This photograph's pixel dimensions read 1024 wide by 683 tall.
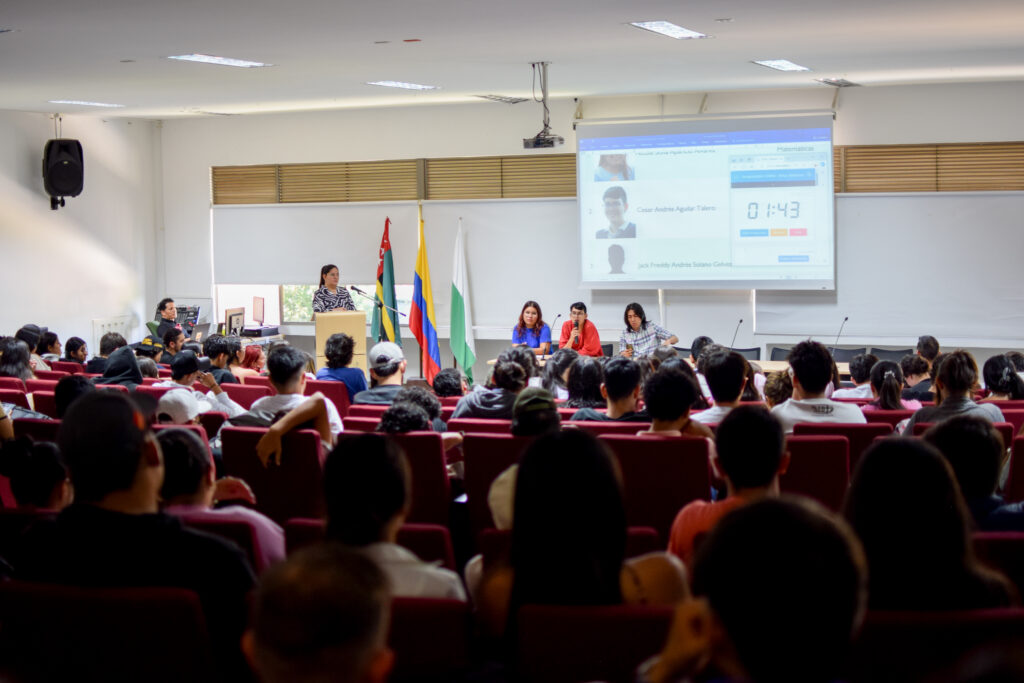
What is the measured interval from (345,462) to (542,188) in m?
9.50

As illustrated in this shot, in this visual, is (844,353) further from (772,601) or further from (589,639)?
(772,601)

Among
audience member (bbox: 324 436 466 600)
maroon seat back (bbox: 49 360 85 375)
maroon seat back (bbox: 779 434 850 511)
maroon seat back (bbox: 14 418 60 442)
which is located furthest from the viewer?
maroon seat back (bbox: 49 360 85 375)

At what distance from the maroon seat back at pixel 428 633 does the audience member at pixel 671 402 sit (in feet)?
7.09

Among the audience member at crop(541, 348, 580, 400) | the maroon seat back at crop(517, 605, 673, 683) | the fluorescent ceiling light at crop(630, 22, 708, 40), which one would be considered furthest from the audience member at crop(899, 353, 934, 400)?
the maroon seat back at crop(517, 605, 673, 683)

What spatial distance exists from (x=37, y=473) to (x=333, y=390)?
125 inches

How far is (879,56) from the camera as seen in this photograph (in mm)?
8016

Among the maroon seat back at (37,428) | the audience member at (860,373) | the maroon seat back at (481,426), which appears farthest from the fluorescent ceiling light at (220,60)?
the audience member at (860,373)

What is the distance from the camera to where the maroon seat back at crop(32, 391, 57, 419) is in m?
5.88

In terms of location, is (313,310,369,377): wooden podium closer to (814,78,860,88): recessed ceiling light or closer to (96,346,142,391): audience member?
(96,346,142,391): audience member

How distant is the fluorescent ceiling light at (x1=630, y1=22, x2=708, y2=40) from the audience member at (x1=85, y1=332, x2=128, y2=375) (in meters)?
4.84

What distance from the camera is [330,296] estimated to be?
1041 cm

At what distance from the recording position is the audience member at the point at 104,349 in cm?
807

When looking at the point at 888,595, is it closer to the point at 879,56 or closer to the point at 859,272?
the point at 879,56

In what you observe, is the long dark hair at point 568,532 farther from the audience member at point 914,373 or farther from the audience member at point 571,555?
the audience member at point 914,373
